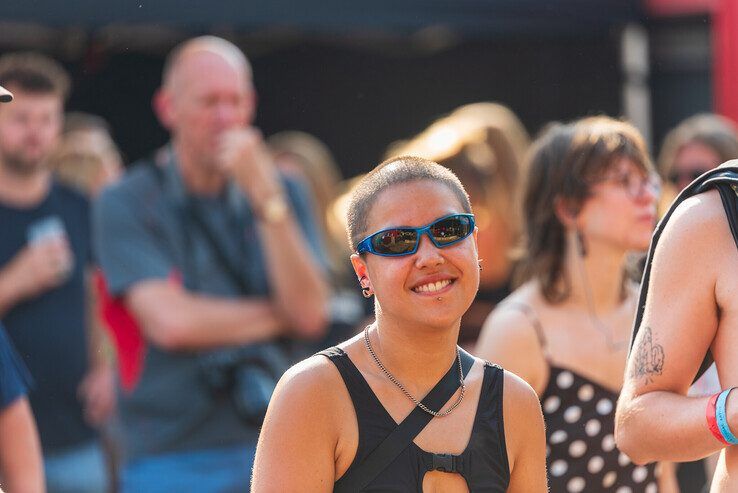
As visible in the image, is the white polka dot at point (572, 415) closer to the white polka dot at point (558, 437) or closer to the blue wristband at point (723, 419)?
the white polka dot at point (558, 437)

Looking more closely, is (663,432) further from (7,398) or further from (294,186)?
(294,186)

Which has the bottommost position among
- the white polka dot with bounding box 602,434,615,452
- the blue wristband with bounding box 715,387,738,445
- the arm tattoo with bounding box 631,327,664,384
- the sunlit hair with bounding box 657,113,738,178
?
the white polka dot with bounding box 602,434,615,452

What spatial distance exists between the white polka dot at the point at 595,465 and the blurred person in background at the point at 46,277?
3017 millimetres

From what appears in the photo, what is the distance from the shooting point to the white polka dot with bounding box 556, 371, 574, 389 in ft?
13.0

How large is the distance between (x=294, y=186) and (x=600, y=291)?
181cm

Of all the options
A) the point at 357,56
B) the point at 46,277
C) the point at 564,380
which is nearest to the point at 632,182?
the point at 564,380

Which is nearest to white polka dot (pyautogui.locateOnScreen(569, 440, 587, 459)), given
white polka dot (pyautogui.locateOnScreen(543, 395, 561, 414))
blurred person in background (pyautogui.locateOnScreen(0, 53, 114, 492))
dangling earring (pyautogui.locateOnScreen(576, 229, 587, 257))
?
white polka dot (pyautogui.locateOnScreen(543, 395, 561, 414))

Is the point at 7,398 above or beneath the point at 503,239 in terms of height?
above

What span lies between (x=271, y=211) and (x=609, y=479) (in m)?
1.97

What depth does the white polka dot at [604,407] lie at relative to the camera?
13.0 ft

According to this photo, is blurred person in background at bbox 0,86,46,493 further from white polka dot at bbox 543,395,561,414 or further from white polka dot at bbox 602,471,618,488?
white polka dot at bbox 602,471,618,488

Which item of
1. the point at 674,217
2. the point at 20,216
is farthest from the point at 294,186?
the point at 674,217

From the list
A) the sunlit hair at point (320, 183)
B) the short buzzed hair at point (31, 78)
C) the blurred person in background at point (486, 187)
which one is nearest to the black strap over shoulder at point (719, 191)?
the blurred person in background at point (486, 187)

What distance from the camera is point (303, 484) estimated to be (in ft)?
8.46
